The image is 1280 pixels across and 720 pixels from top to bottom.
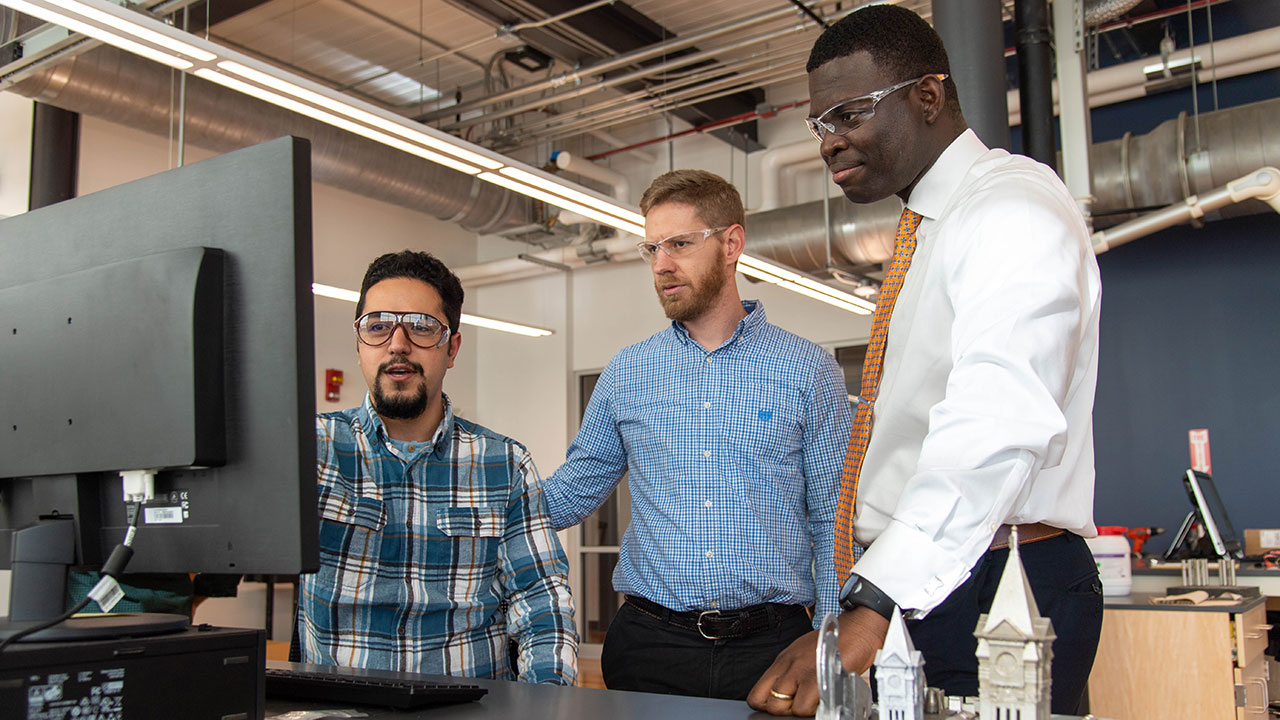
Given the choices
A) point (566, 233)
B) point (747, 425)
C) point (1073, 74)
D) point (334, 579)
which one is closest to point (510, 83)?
point (566, 233)

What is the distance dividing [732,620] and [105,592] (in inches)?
52.1

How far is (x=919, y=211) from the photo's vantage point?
1383 millimetres

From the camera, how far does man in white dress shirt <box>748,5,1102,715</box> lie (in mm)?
997

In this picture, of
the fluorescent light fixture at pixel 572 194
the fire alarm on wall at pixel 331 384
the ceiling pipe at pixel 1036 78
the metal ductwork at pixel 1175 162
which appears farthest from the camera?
the fire alarm on wall at pixel 331 384

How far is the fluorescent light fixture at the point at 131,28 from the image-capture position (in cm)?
257

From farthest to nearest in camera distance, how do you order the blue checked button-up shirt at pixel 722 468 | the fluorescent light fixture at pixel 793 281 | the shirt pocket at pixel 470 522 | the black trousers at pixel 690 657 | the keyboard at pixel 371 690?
the fluorescent light fixture at pixel 793 281 → the blue checked button-up shirt at pixel 722 468 → the black trousers at pixel 690 657 → the shirt pocket at pixel 470 522 → the keyboard at pixel 371 690

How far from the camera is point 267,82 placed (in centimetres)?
300

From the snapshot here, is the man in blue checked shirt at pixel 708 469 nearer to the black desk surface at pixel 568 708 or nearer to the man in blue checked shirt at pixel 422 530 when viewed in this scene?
the man in blue checked shirt at pixel 422 530

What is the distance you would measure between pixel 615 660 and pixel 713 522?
347mm

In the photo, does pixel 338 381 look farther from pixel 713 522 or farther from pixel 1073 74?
pixel 713 522

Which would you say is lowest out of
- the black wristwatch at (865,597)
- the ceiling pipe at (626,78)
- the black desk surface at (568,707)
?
the black desk surface at (568,707)

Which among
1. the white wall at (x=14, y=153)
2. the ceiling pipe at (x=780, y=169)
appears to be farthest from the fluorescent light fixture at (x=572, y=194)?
the white wall at (x=14, y=153)

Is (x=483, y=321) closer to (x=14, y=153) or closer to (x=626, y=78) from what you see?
(x=626, y=78)

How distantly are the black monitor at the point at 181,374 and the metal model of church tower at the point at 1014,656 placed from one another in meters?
0.54
